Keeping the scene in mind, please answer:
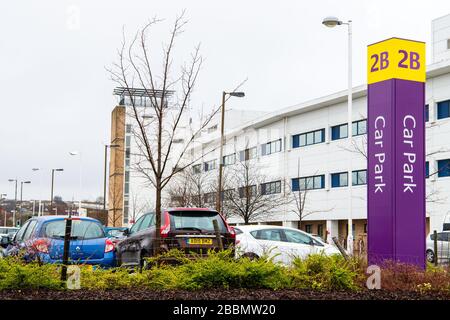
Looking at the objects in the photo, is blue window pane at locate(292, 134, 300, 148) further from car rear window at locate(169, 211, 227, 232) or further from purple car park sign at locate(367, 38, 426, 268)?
purple car park sign at locate(367, 38, 426, 268)

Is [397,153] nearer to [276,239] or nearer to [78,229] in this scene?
[276,239]

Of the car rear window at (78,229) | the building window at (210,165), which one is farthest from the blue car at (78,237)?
the building window at (210,165)

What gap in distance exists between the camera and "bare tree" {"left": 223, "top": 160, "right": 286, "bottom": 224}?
48.2m

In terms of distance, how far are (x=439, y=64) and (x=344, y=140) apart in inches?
397

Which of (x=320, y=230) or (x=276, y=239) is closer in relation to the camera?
(x=276, y=239)

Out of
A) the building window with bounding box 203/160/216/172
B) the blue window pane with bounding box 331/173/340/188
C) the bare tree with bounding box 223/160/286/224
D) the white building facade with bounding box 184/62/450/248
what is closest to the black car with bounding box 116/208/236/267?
the white building facade with bounding box 184/62/450/248

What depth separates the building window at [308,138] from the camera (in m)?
53.3

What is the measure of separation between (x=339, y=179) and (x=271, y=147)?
998 cm

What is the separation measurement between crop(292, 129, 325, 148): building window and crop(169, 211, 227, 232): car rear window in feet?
126

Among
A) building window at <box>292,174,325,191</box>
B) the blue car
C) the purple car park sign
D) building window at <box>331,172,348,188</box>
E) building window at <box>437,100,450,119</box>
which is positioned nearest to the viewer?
the purple car park sign

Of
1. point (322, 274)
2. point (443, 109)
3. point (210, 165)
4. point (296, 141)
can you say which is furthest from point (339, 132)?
point (322, 274)

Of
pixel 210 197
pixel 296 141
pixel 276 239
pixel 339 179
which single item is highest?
pixel 296 141

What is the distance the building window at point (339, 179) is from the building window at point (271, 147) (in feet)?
25.4

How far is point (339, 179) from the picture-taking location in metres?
50.6
